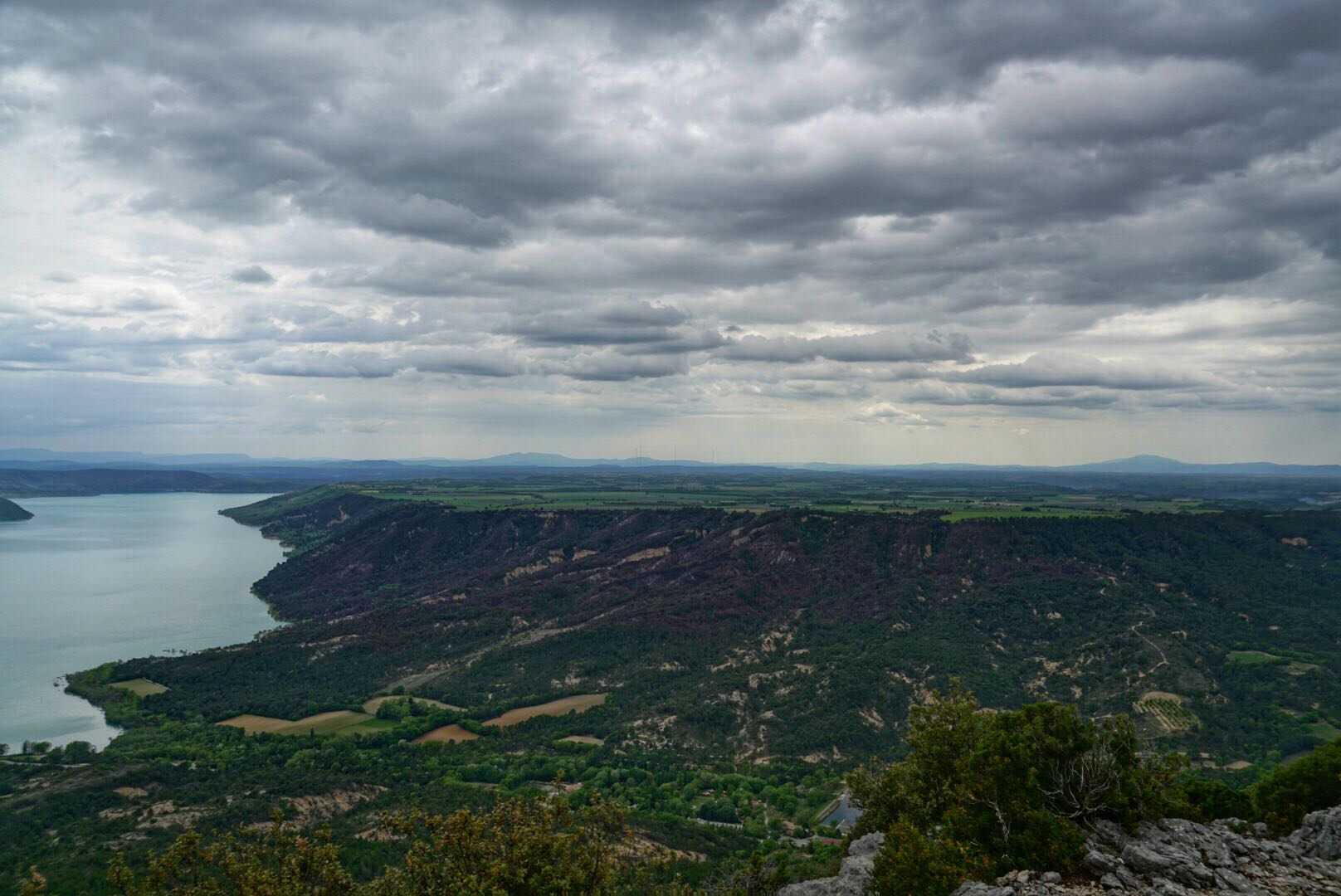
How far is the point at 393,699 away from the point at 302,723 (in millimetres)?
13341

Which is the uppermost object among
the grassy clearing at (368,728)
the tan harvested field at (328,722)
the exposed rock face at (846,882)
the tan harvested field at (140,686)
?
the exposed rock face at (846,882)

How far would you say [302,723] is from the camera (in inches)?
4313

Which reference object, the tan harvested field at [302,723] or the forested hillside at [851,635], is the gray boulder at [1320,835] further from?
the tan harvested field at [302,723]

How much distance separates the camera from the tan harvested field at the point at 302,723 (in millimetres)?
105188

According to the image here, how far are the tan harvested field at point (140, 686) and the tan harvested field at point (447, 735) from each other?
47561mm

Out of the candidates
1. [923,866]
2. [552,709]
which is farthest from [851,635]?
[923,866]

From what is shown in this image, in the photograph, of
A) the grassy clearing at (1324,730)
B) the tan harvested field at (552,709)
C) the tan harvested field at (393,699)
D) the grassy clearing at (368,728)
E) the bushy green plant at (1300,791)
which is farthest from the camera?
the tan harvested field at (393,699)

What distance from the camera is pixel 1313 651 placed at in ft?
399

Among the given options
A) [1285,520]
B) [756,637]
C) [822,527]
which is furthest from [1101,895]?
[1285,520]

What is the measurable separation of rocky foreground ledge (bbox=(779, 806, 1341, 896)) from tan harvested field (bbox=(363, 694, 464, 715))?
10078 cm

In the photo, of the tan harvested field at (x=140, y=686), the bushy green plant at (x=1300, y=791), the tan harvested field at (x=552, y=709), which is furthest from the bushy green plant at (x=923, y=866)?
the tan harvested field at (x=140, y=686)

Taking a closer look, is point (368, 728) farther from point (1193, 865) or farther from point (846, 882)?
point (1193, 865)

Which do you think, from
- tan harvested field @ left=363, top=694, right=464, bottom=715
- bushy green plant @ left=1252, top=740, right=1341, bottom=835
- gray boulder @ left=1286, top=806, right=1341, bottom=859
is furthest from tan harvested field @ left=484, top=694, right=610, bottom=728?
gray boulder @ left=1286, top=806, right=1341, bottom=859

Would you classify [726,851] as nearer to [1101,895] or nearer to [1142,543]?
[1101,895]
